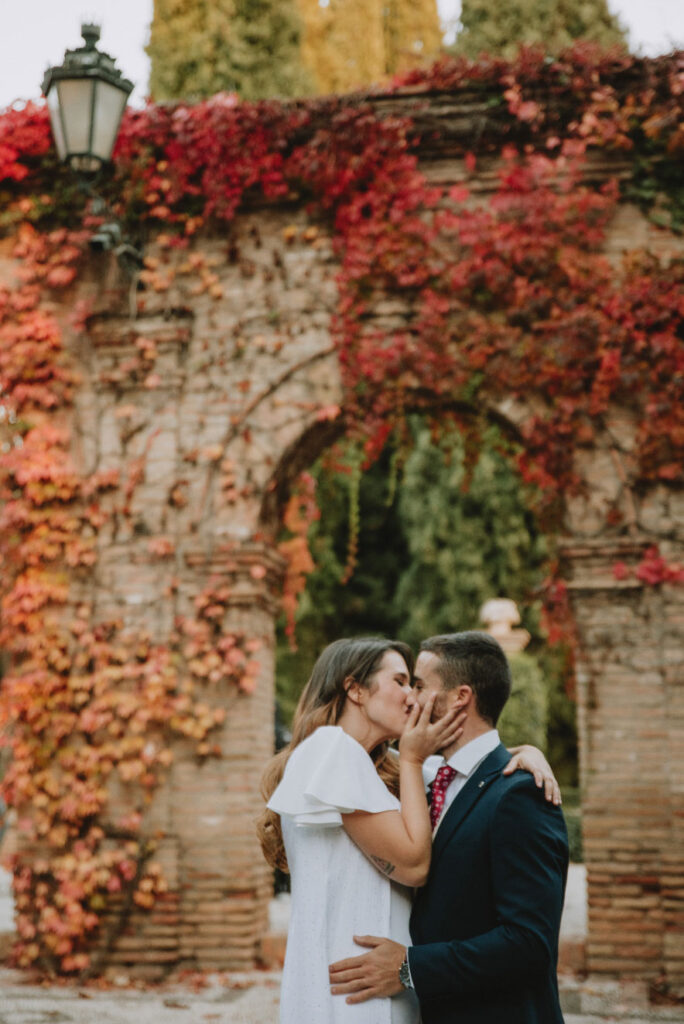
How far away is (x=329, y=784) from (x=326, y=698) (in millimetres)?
405

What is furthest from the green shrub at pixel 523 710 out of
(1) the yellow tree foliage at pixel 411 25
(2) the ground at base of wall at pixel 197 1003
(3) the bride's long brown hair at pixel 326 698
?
(1) the yellow tree foliage at pixel 411 25

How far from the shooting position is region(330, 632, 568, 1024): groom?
237 cm

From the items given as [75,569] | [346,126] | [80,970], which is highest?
[346,126]

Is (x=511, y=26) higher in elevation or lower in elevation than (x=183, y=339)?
higher

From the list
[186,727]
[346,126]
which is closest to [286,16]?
[346,126]

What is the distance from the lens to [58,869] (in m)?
6.77

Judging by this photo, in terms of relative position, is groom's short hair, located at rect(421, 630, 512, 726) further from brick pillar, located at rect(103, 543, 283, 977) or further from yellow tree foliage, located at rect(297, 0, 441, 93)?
yellow tree foliage, located at rect(297, 0, 441, 93)

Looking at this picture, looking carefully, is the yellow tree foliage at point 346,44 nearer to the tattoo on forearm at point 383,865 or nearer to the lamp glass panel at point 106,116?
the lamp glass panel at point 106,116

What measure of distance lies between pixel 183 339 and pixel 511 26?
12130 millimetres

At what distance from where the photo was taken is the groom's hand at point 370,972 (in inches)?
99.0

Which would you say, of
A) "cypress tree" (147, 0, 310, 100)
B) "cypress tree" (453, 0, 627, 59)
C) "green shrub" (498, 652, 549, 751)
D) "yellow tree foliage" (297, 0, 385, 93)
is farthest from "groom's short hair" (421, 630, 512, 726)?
"yellow tree foliage" (297, 0, 385, 93)

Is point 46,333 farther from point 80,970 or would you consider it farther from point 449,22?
point 449,22

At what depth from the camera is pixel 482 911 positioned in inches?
98.0

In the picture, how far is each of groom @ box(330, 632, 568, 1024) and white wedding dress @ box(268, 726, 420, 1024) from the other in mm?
41
